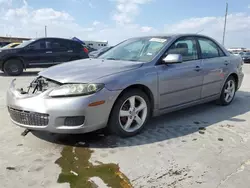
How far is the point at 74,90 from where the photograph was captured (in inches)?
119

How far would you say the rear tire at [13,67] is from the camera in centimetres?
1028

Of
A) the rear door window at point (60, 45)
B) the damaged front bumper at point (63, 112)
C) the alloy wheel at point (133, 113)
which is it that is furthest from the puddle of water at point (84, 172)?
the rear door window at point (60, 45)

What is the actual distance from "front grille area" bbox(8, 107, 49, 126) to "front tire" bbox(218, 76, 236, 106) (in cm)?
359

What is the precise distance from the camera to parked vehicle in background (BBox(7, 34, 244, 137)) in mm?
3020

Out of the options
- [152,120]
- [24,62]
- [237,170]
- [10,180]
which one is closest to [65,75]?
[10,180]

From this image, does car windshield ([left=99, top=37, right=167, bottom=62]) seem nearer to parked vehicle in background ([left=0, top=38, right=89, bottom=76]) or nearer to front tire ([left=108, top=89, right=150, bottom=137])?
front tire ([left=108, top=89, right=150, bottom=137])

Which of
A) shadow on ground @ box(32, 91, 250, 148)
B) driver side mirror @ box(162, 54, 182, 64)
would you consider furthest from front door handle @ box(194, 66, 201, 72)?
shadow on ground @ box(32, 91, 250, 148)

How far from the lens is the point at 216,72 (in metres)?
4.80

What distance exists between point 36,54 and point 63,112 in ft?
27.4

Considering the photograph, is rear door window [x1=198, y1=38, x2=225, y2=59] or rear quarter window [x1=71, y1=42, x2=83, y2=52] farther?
rear quarter window [x1=71, y1=42, x2=83, y2=52]

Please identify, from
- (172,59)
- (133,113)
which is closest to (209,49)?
(172,59)

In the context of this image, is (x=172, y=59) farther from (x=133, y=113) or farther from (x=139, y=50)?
(x=133, y=113)

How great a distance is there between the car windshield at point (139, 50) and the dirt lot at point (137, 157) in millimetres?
1084

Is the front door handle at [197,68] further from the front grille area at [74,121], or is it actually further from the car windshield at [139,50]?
the front grille area at [74,121]
